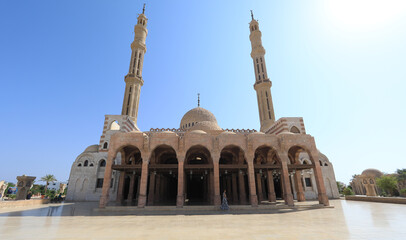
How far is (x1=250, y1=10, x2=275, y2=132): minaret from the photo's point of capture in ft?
114

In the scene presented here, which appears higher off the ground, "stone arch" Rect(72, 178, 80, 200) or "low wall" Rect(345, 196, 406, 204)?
"stone arch" Rect(72, 178, 80, 200)

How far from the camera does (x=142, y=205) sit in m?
16.8

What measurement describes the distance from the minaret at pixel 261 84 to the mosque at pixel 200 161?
0.18 m

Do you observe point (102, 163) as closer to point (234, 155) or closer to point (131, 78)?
point (131, 78)

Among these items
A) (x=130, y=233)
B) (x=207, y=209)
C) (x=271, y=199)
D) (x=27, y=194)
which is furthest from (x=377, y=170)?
(x=27, y=194)

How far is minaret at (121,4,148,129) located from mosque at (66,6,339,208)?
0.56 feet

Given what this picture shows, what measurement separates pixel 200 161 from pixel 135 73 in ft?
67.0

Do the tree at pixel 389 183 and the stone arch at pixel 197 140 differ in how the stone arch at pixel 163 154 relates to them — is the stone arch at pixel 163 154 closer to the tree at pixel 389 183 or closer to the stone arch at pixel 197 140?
the stone arch at pixel 197 140

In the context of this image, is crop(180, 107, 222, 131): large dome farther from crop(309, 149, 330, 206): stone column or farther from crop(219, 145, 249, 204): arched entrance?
crop(309, 149, 330, 206): stone column

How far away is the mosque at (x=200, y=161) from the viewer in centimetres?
1852

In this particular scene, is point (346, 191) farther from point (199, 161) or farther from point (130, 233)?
point (130, 233)

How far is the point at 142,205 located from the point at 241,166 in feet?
33.3

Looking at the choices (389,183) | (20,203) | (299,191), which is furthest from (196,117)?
(389,183)

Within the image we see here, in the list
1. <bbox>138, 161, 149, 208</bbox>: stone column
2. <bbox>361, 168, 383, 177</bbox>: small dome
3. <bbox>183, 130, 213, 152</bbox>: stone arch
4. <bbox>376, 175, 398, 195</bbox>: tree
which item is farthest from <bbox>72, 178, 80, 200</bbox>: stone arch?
<bbox>361, 168, 383, 177</bbox>: small dome
